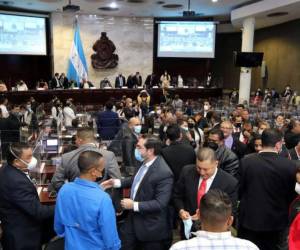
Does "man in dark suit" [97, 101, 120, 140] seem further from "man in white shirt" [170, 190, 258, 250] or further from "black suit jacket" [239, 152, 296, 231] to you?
"man in white shirt" [170, 190, 258, 250]

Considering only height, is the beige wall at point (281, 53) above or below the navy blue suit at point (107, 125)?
above

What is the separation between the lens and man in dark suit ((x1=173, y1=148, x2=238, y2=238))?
2686 mm

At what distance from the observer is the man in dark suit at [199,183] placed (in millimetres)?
2686

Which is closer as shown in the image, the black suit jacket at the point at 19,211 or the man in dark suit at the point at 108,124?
the black suit jacket at the point at 19,211

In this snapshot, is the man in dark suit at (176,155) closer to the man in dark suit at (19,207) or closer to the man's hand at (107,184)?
the man's hand at (107,184)

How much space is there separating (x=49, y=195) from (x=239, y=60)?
1091cm

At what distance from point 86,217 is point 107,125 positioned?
4654 mm

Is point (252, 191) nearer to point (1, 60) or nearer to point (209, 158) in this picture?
point (209, 158)

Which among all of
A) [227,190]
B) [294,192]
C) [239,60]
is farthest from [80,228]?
[239,60]

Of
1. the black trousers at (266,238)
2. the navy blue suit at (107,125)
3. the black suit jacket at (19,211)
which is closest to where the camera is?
the black suit jacket at (19,211)

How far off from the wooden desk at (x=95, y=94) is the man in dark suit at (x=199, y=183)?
37.4 ft

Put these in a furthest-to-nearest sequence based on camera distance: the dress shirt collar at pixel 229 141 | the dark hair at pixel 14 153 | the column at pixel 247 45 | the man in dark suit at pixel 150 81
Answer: the man in dark suit at pixel 150 81 → the column at pixel 247 45 → the dress shirt collar at pixel 229 141 → the dark hair at pixel 14 153

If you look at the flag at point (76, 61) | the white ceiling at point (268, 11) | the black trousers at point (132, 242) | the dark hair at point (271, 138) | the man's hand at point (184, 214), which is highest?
the white ceiling at point (268, 11)

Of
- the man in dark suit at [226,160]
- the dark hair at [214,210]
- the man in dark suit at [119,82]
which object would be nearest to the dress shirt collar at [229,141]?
the man in dark suit at [226,160]
